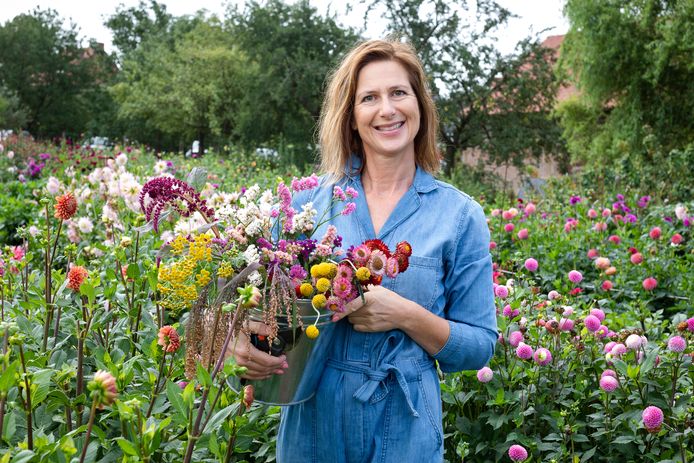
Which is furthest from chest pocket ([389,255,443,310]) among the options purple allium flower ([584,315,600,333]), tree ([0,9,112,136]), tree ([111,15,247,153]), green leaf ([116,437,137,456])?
tree ([0,9,112,136])

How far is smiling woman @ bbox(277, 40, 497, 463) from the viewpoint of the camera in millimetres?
1510

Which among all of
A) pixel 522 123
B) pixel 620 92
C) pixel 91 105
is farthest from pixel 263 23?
pixel 91 105

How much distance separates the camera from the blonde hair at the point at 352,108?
1.73 metres

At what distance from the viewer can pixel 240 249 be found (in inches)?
54.9

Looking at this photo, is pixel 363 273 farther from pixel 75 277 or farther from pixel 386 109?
pixel 75 277

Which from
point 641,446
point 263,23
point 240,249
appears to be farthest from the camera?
point 263,23

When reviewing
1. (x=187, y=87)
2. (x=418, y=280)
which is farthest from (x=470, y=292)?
(x=187, y=87)

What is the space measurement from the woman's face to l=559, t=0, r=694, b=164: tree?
38.1 feet

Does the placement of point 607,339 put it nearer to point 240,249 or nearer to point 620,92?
point 240,249

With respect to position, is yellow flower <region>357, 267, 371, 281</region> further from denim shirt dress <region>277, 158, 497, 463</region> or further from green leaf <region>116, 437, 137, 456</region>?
green leaf <region>116, 437, 137, 456</region>

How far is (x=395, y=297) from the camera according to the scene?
1464 millimetres

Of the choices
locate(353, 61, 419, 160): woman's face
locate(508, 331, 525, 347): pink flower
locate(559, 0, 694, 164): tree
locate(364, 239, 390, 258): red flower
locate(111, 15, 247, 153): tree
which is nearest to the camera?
locate(364, 239, 390, 258): red flower

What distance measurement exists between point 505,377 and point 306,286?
139cm

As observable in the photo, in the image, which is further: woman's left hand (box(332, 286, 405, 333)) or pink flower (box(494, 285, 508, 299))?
pink flower (box(494, 285, 508, 299))
